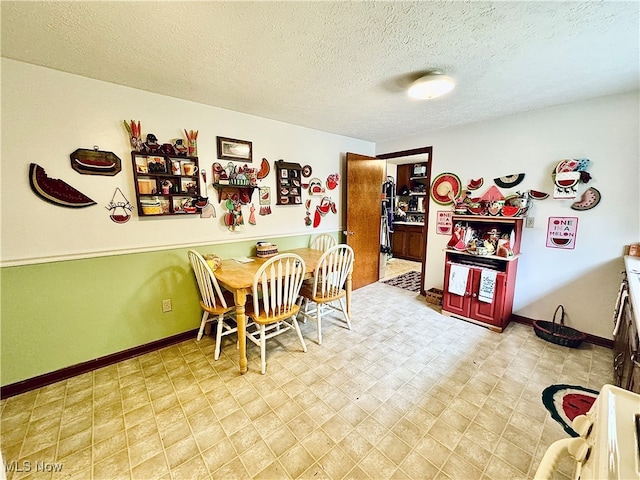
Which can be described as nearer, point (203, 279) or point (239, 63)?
point (239, 63)

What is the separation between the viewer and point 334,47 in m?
1.57

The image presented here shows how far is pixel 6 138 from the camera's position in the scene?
1.66 metres

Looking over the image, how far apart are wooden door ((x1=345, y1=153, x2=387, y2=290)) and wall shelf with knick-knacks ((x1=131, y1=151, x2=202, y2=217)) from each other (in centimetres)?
205

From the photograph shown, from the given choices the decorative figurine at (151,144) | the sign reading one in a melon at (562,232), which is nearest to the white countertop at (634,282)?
the sign reading one in a melon at (562,232)

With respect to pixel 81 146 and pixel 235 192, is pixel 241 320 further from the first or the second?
pixel 81 146

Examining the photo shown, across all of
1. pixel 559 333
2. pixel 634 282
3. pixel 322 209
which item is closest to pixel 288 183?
pixel 322 209

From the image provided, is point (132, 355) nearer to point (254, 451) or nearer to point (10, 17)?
point (254, 451)

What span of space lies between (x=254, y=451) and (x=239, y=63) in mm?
2400

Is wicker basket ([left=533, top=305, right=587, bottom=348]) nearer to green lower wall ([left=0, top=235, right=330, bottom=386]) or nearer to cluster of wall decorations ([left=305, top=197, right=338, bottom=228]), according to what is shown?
cluster of wall decorations ([left=305, top=197, right=338, bottom=228])

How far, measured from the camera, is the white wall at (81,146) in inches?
67.1

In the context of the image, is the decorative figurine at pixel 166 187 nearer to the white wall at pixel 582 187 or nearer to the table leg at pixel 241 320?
the table leg at pixel 241 320

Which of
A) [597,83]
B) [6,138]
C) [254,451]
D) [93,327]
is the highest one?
[597,83]

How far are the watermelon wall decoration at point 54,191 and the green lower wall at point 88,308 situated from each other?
17.6 inches

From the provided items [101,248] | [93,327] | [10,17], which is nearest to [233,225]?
[101,248]
